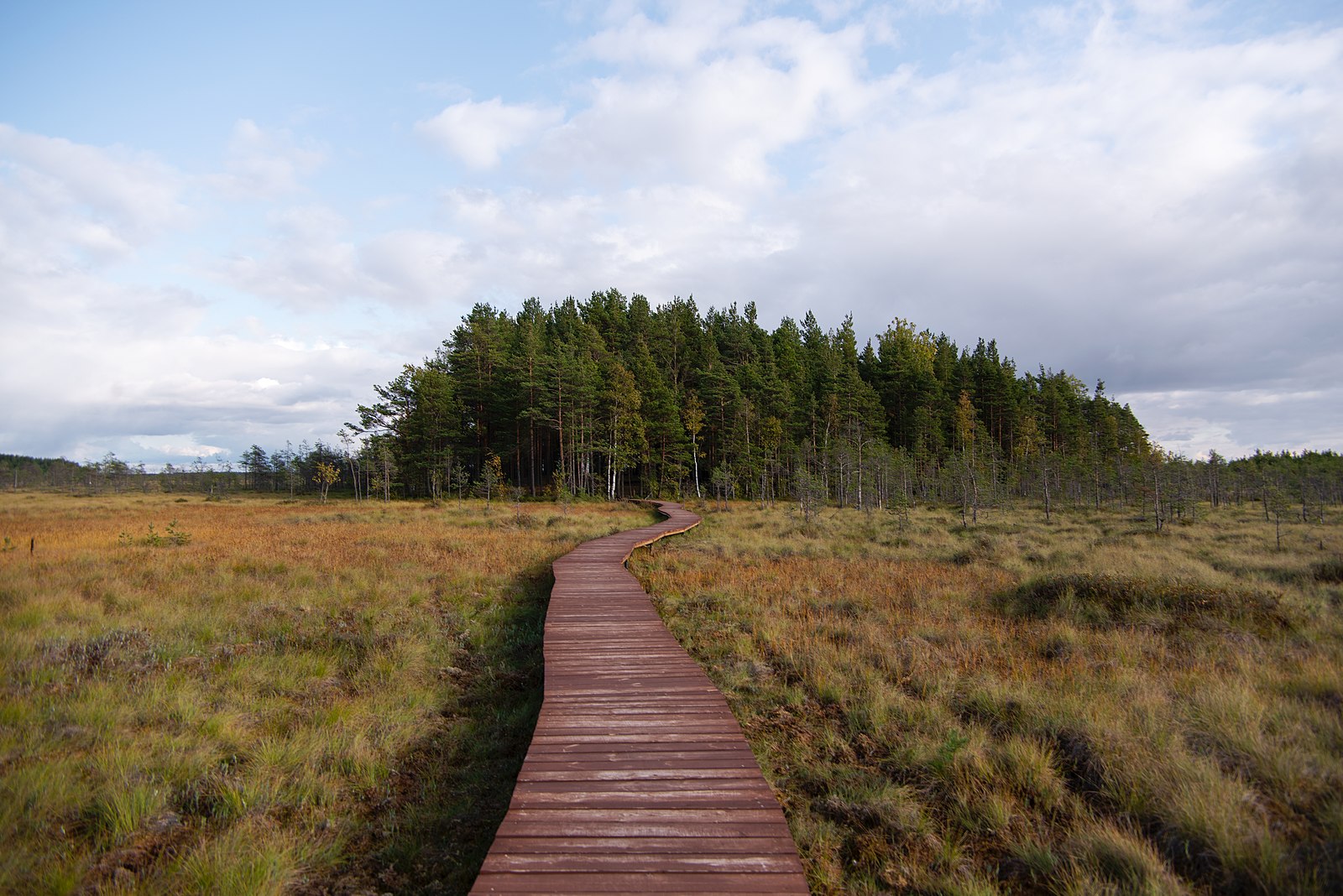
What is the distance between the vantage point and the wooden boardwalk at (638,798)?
3355 millimetres

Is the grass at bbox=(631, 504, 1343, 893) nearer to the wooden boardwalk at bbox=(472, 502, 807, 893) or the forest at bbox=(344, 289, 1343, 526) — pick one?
the wooden boardwalk at bbox=(472, 502, 807, 893)

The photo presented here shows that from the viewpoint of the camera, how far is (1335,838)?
3.52 meters

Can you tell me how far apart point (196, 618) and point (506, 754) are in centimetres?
673

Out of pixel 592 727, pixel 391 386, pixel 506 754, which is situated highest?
pixel 391 386

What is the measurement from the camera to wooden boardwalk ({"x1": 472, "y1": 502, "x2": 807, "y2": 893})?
3.36 metres

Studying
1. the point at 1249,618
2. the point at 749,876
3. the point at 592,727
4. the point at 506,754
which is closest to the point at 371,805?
the point at 506,754

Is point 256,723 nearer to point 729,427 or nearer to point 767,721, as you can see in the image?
point 767,721

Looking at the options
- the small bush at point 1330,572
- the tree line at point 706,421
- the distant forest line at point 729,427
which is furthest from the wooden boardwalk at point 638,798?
the tree line at point 706,421

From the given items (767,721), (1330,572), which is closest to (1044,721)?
(767,721)

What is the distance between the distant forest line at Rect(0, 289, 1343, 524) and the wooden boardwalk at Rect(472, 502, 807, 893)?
27028mm

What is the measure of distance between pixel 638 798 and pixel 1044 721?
4.30 meters

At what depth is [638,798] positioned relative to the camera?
4.19m

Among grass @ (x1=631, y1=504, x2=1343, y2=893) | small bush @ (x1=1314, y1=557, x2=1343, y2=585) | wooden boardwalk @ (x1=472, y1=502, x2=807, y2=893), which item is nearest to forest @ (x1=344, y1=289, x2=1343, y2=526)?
small bush @ (x1=1314, y1=557, x2=1343, y2=585)

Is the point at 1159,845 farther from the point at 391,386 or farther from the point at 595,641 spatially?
the point at 391,386
